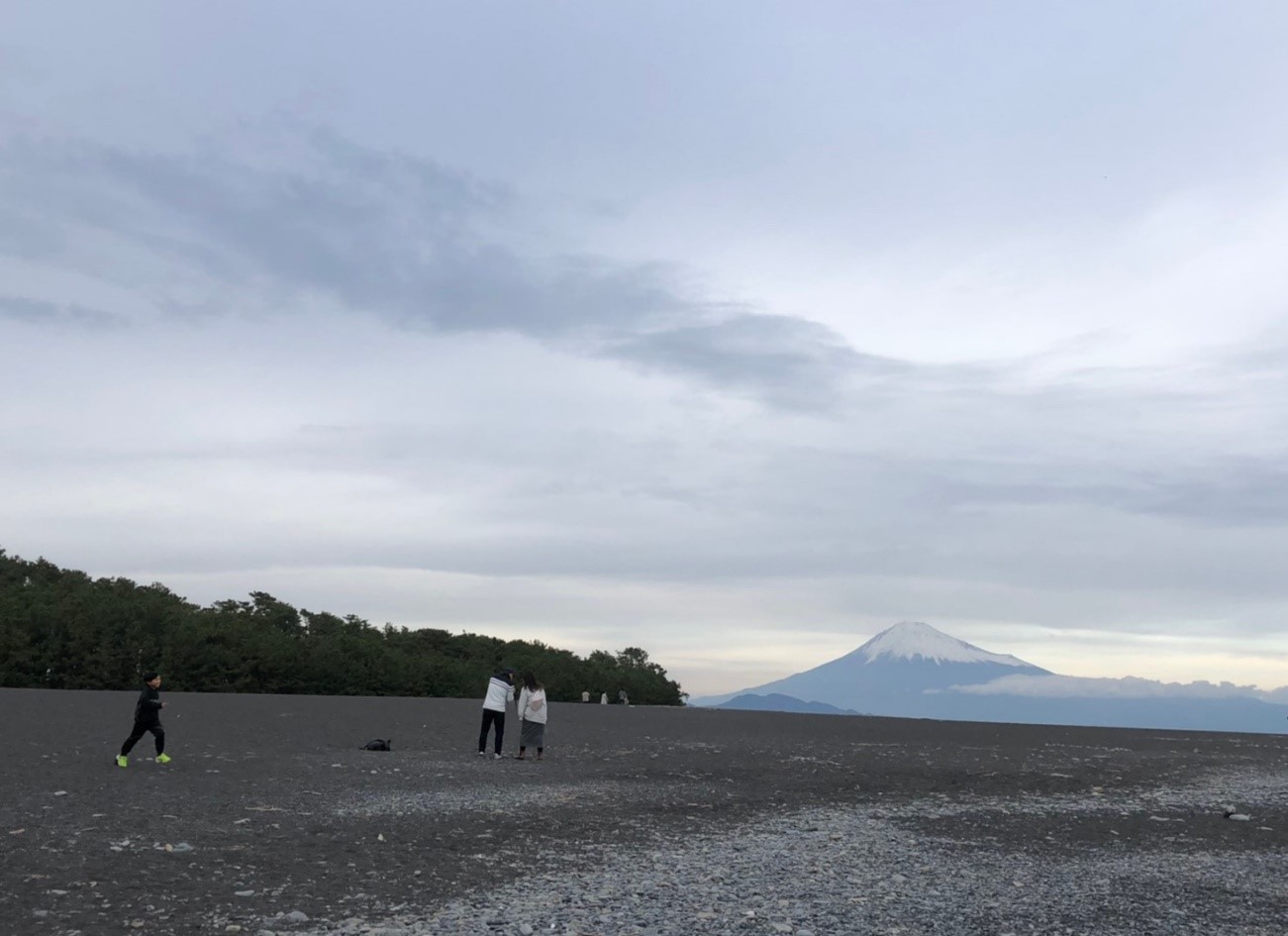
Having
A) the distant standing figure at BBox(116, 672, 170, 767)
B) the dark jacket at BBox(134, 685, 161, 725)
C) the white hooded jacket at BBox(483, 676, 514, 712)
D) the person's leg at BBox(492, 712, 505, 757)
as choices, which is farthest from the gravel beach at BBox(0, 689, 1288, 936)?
the white hooded jacket at BBox(483, 676, 514, 712)

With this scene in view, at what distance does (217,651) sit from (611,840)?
1694 inches

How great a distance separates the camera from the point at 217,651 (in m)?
54.4

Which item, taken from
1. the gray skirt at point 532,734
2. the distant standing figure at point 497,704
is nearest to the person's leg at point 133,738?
the distant standing figure at point 497,704

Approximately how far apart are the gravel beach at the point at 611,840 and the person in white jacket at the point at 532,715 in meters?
1.13

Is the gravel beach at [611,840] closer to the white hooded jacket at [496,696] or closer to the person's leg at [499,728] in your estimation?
the person's leg at [499,728]

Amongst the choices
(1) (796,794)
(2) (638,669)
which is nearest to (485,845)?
(1) (796,794)

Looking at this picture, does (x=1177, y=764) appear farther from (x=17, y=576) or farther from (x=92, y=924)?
(x=17, y=576)

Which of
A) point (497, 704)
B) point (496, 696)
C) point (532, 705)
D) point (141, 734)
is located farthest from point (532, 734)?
point (141, 734)

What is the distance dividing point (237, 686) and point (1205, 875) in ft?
156

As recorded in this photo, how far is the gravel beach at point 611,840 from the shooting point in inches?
466

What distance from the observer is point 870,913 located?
40.0ft

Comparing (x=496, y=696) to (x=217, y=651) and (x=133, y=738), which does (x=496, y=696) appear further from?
(x=217, y=651)

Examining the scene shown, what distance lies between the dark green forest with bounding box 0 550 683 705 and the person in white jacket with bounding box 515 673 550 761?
29.8 meters

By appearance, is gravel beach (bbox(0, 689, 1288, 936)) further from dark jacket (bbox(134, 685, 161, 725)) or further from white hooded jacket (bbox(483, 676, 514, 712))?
white hooded jacket (bbox(483, 676, 514, 712))
